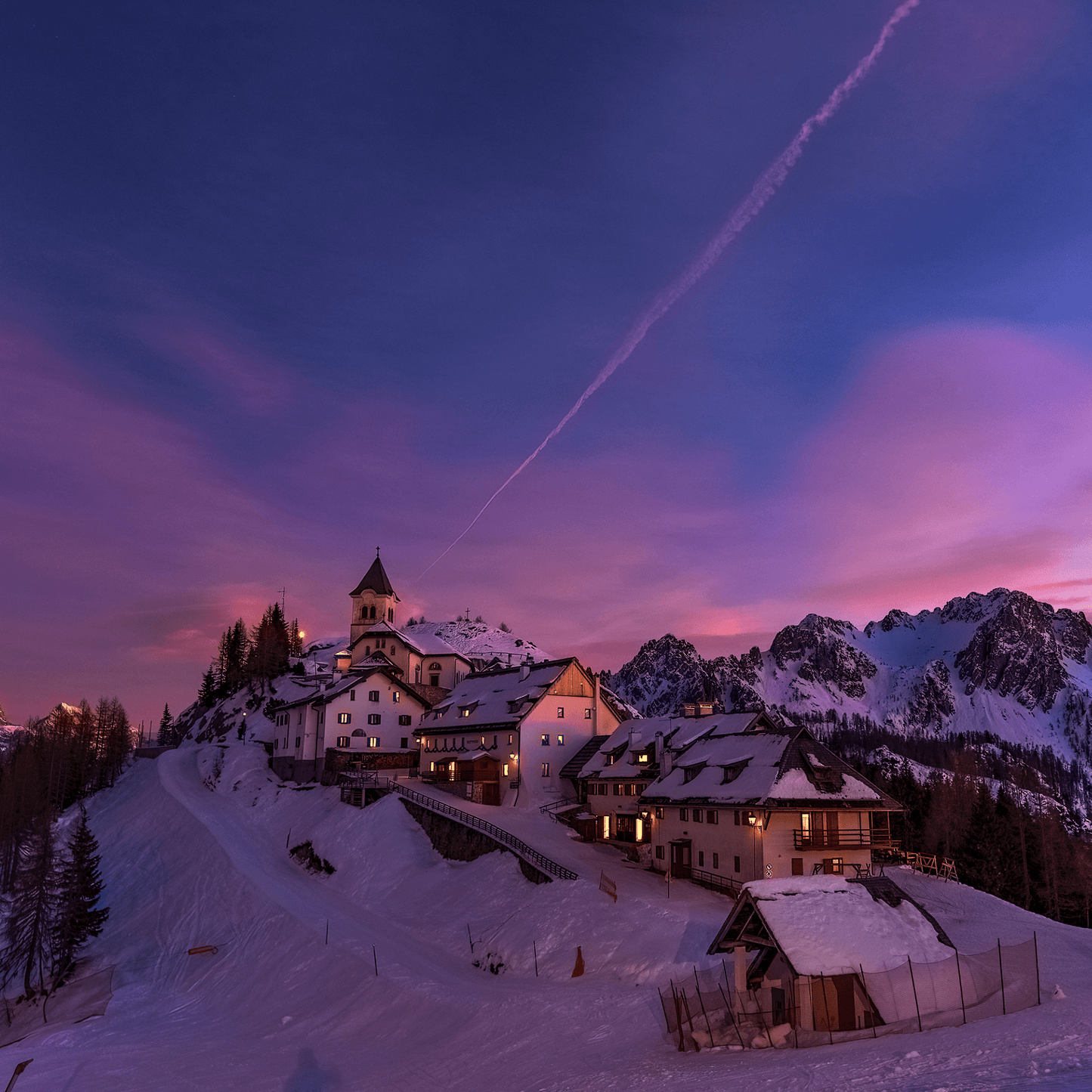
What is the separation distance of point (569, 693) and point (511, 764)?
10000mm

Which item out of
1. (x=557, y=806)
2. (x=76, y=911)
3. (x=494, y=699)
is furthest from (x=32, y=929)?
(x=494, y=699)

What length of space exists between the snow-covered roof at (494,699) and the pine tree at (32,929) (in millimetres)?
37962

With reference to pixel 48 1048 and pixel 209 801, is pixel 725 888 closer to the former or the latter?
pixel 48 1048

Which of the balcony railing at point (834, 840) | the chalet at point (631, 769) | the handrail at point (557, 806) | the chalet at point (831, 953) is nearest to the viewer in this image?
the chalet at point (831, 953)

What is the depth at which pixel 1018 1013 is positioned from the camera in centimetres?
2642

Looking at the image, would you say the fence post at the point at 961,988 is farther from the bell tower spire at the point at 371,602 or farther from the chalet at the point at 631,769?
the bell tower spire at the point at 371,602

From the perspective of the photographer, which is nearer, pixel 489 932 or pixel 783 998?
pixel 783 998

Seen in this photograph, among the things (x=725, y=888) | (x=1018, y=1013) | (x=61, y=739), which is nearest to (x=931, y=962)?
(x=1018, y=1013)

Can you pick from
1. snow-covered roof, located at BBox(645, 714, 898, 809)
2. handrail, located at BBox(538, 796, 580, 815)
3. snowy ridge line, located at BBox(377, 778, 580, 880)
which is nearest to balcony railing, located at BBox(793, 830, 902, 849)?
snow-covered roof, located at BBox(645, 714, 898, 809)

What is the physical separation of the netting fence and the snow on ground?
811 millimetres

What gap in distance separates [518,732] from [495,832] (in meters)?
19.3

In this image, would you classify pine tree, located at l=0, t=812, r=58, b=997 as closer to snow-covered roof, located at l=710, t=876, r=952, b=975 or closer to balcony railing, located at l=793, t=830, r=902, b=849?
balcony railing, located at l=793, t=830, r=902, b=849

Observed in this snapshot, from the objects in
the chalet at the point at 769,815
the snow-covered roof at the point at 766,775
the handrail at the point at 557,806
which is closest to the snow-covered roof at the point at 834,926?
the chalet at the point at 769,815

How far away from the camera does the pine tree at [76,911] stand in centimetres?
6097
